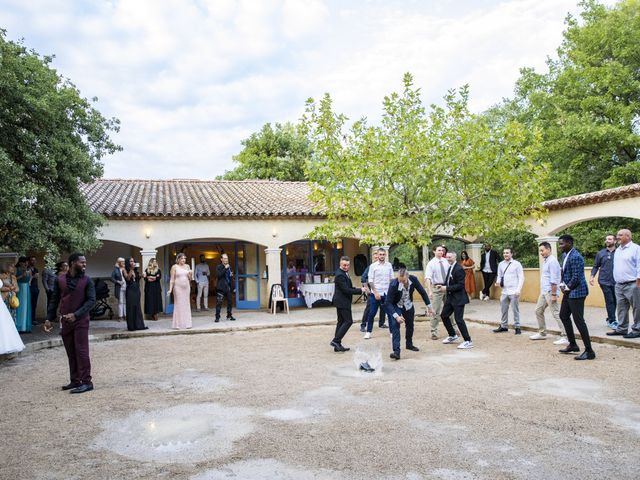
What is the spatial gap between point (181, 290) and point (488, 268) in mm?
11308

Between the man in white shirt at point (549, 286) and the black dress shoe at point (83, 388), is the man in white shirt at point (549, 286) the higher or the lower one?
the higher one

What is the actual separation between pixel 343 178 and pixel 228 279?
13.4 ft

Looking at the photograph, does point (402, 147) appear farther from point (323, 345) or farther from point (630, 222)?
point (630, 222)

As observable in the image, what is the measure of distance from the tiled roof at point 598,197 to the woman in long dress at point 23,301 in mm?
14702

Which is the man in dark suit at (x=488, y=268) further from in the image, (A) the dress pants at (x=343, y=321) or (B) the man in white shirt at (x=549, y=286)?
(A) the dress pants at (x=343, y=321)

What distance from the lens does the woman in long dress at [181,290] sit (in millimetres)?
12016

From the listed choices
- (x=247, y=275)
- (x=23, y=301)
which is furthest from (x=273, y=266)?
(x=23, y=301)

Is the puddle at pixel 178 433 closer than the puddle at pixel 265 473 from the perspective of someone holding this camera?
No

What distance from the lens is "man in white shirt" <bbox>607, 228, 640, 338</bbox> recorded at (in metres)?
8.68

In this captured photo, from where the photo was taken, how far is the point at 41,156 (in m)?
10.8

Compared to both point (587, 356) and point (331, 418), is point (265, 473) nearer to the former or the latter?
point (331, 418)

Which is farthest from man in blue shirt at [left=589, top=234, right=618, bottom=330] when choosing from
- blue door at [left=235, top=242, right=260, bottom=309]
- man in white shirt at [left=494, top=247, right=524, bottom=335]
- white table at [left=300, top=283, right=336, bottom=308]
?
blue door at [left=235, top=242, right=260, bottom=309]

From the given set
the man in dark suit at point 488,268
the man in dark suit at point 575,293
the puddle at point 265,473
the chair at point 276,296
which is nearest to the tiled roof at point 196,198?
the chair at point 276,296

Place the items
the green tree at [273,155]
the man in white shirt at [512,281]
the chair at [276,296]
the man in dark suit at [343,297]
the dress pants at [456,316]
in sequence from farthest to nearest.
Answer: the green tree at [273,155] < the chair at [276,296] < the man in white shirt at [512,281] < the dress pants at [456,316] < the man in dark suit at [343,297]
